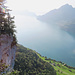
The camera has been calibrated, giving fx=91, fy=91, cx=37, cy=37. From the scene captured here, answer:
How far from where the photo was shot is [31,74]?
32.8 meters

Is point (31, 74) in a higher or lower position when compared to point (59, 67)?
lower

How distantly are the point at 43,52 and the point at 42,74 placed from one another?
52.0m

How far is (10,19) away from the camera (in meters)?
13.6

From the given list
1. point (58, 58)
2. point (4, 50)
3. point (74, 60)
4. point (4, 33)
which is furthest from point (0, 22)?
point (74, 60)

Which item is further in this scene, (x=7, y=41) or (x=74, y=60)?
(x=74, y=60)

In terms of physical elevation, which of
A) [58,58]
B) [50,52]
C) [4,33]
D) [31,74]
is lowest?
[31,74]

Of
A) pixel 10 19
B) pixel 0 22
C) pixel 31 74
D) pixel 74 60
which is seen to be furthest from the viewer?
pixel 74 60

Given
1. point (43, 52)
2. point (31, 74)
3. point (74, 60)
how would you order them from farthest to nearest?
point (43, 52) → point (74, 60) → point (31, 74)

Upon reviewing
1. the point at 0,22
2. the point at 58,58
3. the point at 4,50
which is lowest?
the point at 4,50

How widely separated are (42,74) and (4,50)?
29.4m

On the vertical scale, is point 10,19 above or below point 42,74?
above

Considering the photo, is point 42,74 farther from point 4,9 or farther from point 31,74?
point 4,9

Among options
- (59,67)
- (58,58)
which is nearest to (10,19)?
(59,67)

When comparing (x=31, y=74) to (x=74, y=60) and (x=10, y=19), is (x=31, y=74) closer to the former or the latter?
A: (x=10, y=19)
